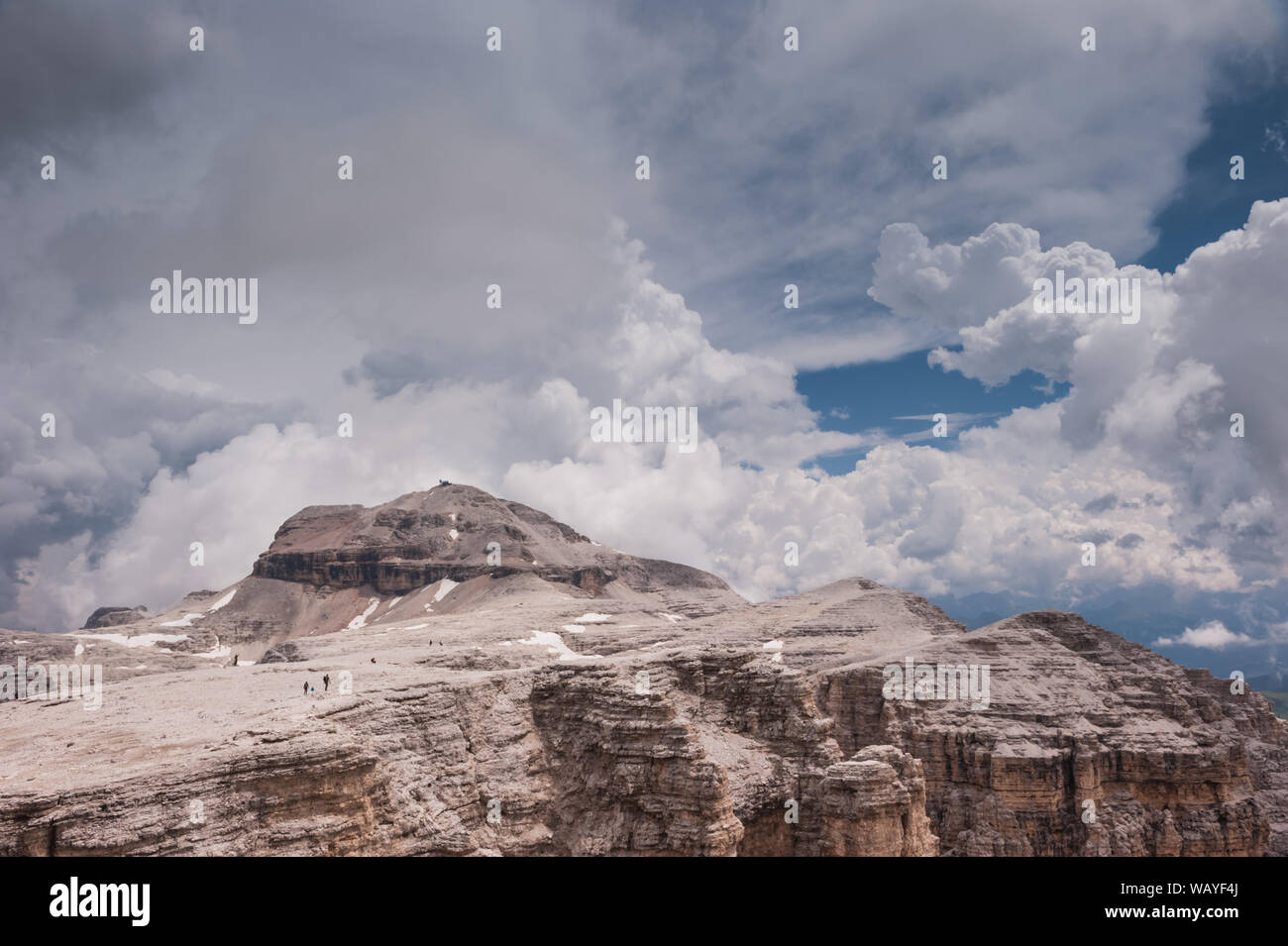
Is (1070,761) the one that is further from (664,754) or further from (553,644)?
(553,644)

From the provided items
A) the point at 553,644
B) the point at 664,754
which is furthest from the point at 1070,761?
the point at 553,644

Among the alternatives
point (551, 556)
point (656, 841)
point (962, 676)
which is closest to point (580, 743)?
point (656, 841)

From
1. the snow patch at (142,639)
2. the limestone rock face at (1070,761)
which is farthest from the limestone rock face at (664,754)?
the snow patch at (142,639)

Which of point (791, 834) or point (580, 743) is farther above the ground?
point (580, 743)

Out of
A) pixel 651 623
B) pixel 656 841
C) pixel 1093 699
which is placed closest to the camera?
pixel 656 841

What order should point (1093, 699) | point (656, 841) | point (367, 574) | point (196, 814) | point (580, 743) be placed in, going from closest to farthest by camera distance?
point (196, 814) < point (656, 841) < point (580, 743) < point (1093, 699) < point (367, 574)

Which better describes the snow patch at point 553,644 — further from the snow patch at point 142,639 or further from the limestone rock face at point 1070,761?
the snow patch at point 142,639

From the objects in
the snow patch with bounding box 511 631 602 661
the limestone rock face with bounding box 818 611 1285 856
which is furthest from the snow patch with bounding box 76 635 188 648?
the limestone rock face with bounding box 818 611 1285 856
